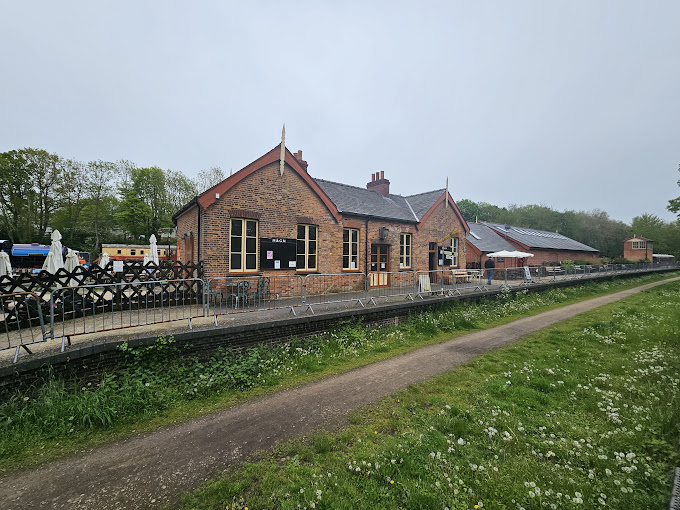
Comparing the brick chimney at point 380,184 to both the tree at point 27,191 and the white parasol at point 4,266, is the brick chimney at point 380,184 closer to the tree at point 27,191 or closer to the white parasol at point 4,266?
the white parasol at point 4,266

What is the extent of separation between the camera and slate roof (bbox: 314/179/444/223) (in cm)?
1525

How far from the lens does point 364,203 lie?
645 inches

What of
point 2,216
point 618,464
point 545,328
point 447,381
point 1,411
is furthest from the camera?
point 2,216

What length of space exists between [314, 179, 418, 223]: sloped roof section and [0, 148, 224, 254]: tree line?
27.3m

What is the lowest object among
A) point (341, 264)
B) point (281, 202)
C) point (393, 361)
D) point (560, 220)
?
point (393, 361)

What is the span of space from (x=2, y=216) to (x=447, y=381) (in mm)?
44923

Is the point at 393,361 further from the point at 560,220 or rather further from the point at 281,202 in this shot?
the point at 560,220

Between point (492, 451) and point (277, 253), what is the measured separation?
9.57 m

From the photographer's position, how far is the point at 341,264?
13.9 metres

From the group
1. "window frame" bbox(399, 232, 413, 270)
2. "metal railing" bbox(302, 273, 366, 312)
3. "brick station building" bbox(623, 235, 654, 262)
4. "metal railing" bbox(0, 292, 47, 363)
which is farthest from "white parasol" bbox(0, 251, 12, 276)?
"brick station building" bbox(623, 235, 654, 262)

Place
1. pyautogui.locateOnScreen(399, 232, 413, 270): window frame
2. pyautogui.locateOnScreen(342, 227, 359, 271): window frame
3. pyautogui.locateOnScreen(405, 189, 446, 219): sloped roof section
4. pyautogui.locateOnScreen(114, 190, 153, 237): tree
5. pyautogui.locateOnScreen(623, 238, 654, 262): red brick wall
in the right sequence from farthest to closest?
pyautogui.locateOnScreen(623, 238, 654, 262): red brick wall → pyautogui.locateOnScreen(114, 190, 153, 237): tree → pyautogui.locateOnScreen(405, 189, 446, 219): sloped roof section → pyautogui.locateOnScreen(399, 232, 413, 270): window frame → pyautogui.locateOnScreen(342, 227, 359, 271): window frame

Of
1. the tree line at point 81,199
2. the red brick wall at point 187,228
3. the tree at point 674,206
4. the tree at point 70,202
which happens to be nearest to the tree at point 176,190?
the tree line at point 81,199

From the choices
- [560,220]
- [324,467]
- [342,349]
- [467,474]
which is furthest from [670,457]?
[560,220]

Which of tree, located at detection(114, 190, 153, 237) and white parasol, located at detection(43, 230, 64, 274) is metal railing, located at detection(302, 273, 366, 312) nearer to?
white parasol, located at detection(43, 230, 64, 274)
